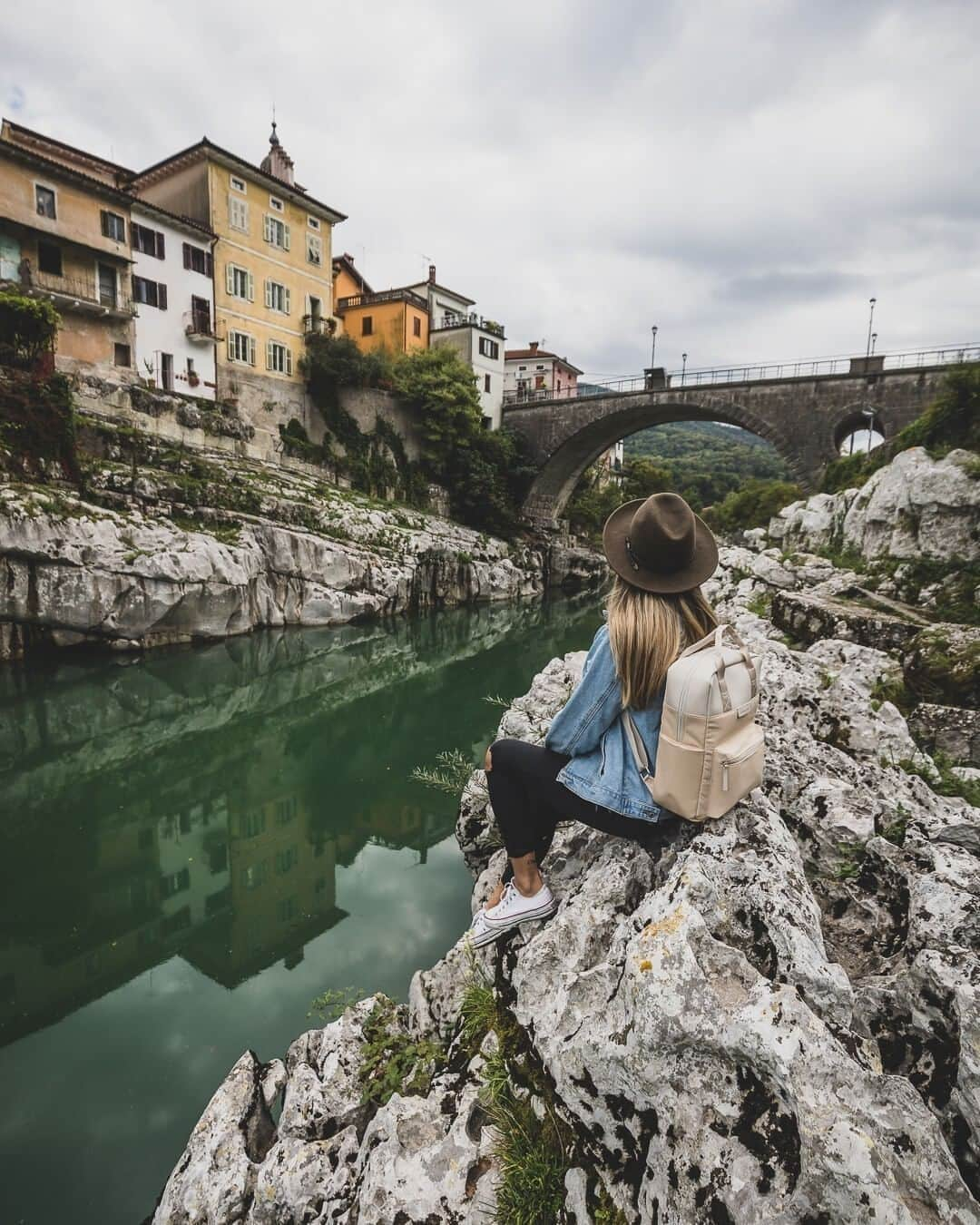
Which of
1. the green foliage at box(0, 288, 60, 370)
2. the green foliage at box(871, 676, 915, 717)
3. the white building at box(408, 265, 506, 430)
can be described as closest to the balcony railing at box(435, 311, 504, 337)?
the white building at box(408, 265, 506, 430)

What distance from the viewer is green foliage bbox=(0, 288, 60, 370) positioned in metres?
16.5

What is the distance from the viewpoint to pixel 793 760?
372 cm

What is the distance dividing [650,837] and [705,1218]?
1297 millimetres

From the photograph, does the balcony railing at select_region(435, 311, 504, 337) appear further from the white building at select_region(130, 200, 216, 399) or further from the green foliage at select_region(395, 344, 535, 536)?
the white building at select_region(130, 200, 216, 399)

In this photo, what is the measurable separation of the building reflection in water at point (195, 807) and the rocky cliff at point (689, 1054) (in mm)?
3276

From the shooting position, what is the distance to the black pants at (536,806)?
9.47ft

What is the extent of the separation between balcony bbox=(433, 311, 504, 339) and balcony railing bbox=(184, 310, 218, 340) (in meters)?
14.9

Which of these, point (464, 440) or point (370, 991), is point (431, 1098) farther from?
point (464, 440)

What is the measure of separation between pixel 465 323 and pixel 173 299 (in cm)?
1687

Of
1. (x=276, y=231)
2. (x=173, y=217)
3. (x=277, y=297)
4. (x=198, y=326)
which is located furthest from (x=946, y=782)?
(x=276, y=231)

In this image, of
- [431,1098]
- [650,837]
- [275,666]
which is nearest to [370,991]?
[431,1098]

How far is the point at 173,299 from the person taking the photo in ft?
80.5

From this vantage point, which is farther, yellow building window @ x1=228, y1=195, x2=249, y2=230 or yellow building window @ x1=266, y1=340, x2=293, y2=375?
yellow building window @ x1=266, y1=340, x2=293, y2=375

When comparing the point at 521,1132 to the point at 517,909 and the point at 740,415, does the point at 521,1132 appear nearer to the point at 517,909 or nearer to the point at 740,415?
the point at 517,909
